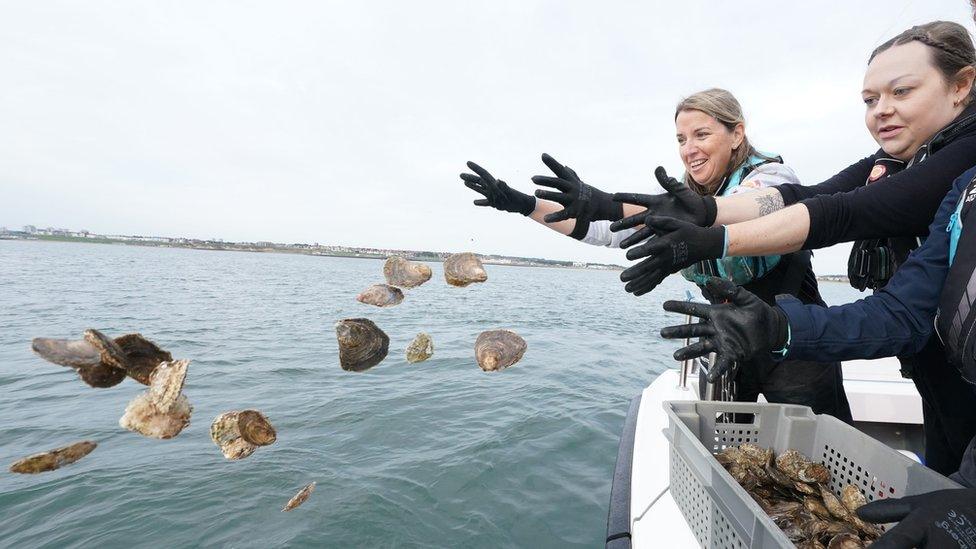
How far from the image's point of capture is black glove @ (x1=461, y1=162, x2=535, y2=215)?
9.91 feet

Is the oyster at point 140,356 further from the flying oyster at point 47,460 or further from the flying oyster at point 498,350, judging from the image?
the flying oyster at point 498,350

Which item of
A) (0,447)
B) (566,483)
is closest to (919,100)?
(566,483)

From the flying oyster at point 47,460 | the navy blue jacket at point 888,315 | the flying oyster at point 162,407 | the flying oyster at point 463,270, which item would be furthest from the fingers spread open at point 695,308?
the flying oyster at point 47,460

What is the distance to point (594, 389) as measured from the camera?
719cm

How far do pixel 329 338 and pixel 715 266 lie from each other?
10.2 metres

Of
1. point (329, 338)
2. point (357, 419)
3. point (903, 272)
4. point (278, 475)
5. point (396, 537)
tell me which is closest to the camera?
point (903, 272)

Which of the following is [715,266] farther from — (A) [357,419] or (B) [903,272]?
(A) [357,419]

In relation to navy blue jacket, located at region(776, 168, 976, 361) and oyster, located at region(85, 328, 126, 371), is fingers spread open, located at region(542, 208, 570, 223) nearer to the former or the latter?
navy blue jacket, located at region(776, 168, 976, 361)

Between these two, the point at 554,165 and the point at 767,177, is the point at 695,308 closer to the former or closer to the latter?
the point at 554,165

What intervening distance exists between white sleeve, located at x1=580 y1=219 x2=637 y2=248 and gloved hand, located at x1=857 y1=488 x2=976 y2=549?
2271 mm

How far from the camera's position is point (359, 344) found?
16.5ft

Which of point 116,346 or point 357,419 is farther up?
point 116,346

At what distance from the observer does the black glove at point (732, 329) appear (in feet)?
4.62

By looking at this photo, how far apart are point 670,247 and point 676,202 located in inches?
19.7
